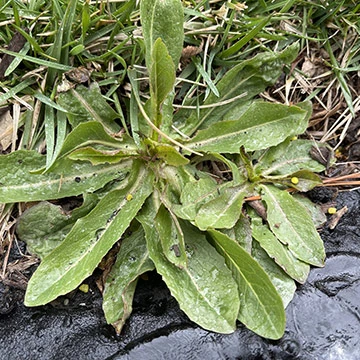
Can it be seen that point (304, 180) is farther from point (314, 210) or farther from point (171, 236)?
point (171, 236)

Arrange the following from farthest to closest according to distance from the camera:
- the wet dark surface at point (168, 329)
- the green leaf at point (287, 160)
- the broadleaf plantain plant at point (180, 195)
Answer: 1. the green leaf at point (287, 160)
2. the broadleaf plantain plant at point (180, 195)
3. the wet dark surface at point (168, 329)

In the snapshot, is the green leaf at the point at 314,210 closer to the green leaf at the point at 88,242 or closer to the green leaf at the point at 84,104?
the green leaf at the point at 88,242

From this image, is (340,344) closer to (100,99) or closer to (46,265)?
(46,265)

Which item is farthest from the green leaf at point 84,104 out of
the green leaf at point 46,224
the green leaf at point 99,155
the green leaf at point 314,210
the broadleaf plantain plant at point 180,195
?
the green leaf at point 314,210

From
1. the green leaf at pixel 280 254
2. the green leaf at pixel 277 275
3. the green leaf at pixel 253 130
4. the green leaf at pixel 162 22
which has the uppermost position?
the green leaf at pixel 162 22

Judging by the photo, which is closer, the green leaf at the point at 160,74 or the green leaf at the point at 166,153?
the green leaf at the point at 160,74

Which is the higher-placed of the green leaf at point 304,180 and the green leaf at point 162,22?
the green leaf at point 162,22

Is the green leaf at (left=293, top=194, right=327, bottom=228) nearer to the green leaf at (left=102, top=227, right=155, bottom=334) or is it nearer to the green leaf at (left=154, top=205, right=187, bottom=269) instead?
the green leaf at (left=154, top=205, right=187, bottom=269)

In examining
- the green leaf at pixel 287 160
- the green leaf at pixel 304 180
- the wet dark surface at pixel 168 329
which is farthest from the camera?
the green leaf at pixel 287 160
